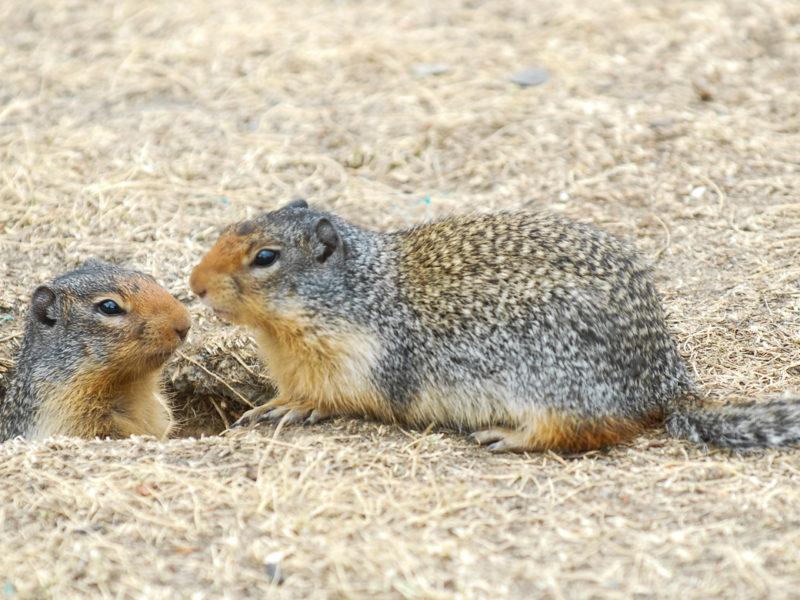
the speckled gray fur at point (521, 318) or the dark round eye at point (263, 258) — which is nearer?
the speckled gray fur at point (521, 318)

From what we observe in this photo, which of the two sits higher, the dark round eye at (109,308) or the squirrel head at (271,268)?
the squirrel head at (271,268)

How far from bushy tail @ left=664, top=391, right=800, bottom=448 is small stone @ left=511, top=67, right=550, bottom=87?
14.7 feet

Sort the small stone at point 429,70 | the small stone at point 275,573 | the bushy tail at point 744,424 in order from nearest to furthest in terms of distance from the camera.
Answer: the small stone at point 275,573, the bushy tail at point 744,424, the small stone at point 429,70

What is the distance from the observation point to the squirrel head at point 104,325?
567 cm

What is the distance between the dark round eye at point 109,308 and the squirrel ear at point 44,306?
30cm

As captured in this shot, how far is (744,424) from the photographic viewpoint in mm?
4789

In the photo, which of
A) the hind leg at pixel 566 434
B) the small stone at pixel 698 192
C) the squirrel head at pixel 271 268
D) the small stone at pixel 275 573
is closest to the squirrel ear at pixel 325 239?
the squirrel head at pixel 271 268

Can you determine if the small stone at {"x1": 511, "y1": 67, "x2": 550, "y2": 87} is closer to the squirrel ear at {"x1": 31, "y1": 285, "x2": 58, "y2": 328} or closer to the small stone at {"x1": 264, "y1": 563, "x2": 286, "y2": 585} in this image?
the squirrel ear at {"x1": 31, "y1": 285, "x2": 58, "y2": 328}

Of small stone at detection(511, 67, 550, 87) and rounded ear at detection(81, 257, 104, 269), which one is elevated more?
small stone at detection(511, 67, 550, 87)

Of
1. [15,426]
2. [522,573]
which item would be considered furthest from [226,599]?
[15,426]

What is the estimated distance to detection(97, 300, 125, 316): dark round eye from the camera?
5.77 m

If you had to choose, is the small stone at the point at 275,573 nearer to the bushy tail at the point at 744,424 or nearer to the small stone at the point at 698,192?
the bushy tail at the point at 744,424

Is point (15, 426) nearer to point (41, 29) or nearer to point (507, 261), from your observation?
point (507, 261)

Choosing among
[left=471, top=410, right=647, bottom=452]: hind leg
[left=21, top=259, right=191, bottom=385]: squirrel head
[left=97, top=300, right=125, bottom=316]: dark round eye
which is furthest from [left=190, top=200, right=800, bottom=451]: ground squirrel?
[left=97, top=300, right=125, bottom=316]: dark round eye
